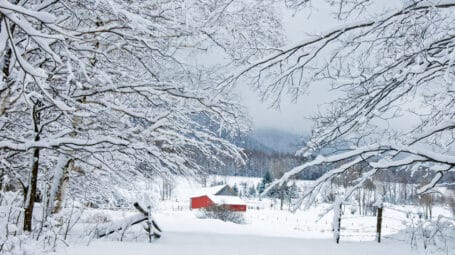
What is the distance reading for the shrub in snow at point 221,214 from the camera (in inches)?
1148

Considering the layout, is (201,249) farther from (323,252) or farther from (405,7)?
(405,7)

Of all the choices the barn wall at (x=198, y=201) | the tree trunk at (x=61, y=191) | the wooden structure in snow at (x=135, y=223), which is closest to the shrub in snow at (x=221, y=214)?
the tree trunk at (x=61, y=191)

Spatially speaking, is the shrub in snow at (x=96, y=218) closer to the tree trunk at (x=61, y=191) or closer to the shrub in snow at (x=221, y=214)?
the tree trunk at (x=61, y=191)

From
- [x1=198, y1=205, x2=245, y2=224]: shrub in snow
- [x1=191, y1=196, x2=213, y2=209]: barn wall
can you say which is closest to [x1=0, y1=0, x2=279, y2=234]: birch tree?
[x1=198, y1=205, x2=245, y2=224]: shrub in snow

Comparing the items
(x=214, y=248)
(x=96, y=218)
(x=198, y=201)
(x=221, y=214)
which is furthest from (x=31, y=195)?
(x=198, y=201)

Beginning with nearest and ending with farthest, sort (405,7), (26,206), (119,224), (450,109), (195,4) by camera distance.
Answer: (405,7) → (450,109) → (26,206) → (195,4) → (119,224)

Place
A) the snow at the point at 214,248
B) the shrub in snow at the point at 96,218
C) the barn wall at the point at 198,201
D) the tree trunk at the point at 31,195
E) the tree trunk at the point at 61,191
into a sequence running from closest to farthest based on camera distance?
the snow at the point at 214,248, the tree trunk at the point at 31,195, the tree trunk at the point at 61,191, the shrub in snow at the point at 96,218, the barn wall at the point at 198,201

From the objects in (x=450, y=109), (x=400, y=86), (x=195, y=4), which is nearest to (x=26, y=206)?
(x=195, y=4)

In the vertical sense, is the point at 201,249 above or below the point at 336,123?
below

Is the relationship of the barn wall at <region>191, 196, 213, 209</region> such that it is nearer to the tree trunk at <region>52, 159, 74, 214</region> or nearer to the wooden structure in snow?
the tree trunk at <region>52, 159, 74, 214</region>

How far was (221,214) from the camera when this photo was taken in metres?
29.2

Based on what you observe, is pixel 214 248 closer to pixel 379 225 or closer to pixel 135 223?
pixel 135 223

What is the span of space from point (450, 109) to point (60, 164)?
631 cm

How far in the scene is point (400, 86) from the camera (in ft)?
12.6
